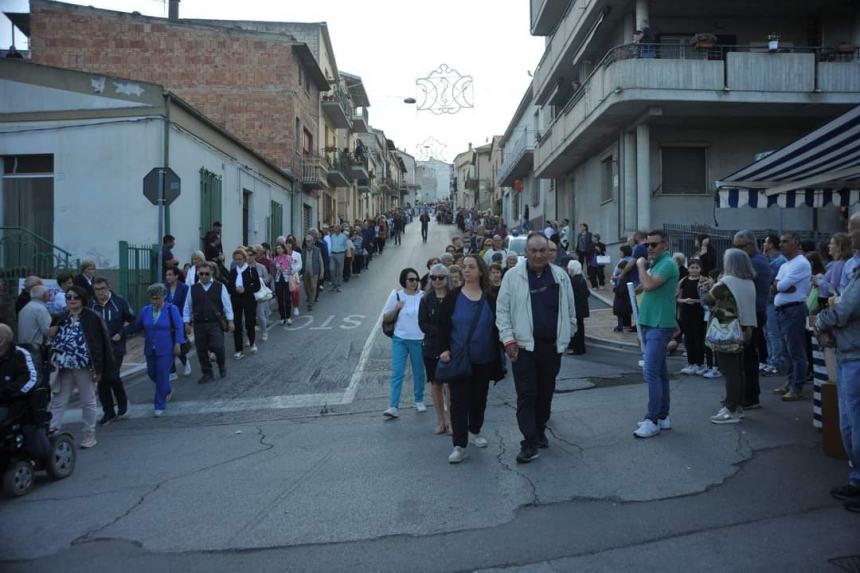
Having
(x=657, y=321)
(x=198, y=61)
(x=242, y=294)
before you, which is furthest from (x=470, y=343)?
(x=198, y=61)

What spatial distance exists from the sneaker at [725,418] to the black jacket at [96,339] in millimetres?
6474

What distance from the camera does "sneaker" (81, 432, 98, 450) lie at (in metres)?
7.67

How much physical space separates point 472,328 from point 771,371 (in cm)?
566

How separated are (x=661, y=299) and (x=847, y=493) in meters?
2.35

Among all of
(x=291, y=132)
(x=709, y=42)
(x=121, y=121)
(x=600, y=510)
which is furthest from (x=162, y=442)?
(x=291, y=132)

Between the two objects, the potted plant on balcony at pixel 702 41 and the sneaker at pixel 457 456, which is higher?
the potted plant on balcony at pixel 702 41

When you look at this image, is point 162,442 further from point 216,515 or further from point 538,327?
point 538,327

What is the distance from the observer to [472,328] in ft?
21.2

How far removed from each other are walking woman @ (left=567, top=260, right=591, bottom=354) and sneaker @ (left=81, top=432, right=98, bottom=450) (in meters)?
6.67

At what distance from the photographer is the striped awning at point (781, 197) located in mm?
9729

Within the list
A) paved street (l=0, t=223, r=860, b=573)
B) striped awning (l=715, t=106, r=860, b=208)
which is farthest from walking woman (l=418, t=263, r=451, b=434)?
striped awning (l=715, t=106, r=860, b=208)

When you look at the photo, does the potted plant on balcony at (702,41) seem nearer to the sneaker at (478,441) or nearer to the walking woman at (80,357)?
the sneaker at (478,441)

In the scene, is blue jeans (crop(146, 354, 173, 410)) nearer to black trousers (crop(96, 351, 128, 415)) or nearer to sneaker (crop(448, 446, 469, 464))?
black trousers (crop(96, 351, 128, 415))

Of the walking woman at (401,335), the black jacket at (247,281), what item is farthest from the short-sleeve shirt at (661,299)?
the black jacket at (247,281)
